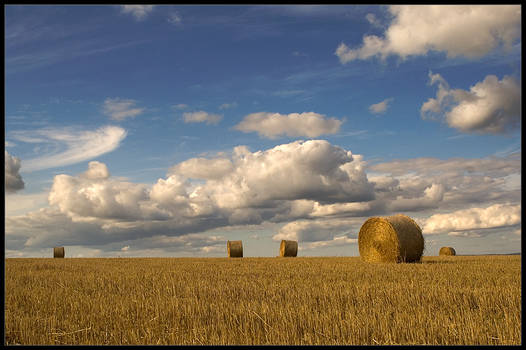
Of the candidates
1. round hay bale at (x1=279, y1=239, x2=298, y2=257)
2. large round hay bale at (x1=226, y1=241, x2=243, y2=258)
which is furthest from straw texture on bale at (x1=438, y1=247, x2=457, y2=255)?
large round hay bale at (x1=226, y1=241, x2=243, y2=258)

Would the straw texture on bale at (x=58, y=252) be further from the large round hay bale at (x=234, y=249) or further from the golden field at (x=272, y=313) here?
the golden field at (x=272, y=313)

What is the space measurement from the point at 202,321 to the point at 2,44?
12.7 feet

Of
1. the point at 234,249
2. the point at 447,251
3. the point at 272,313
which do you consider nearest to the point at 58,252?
the point at 234,249

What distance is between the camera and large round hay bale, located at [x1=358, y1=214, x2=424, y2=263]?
61.9 feet

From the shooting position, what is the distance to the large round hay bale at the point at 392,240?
18875 mm

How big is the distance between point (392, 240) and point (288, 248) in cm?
1136

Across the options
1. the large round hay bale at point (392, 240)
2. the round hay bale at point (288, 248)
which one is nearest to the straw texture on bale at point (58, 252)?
the round hay bale at point (288, 248)

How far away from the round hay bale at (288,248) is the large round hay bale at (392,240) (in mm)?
9602

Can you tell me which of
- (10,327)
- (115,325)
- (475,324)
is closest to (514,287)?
(475,324)

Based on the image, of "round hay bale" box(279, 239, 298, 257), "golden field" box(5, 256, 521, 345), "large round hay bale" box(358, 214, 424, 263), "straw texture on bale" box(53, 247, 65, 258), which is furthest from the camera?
"straw texture on bale" box(53, 247, 65, 258)

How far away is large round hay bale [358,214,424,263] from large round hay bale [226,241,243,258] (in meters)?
11.3

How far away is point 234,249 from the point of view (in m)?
30.0

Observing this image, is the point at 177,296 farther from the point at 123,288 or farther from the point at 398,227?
the point at 398,227

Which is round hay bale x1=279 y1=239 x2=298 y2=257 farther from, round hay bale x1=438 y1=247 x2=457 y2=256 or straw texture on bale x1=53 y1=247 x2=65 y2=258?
straw texture on bale x1=53 y1=247 x2=65 y2=258
